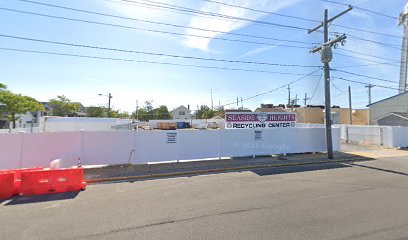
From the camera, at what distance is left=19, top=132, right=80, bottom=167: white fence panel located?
1009cm

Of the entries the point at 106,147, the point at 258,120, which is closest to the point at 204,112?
A: the point at 258,120

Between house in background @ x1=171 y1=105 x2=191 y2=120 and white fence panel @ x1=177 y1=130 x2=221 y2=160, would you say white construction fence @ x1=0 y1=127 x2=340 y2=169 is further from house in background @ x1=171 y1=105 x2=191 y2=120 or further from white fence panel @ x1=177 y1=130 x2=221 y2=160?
house in background @ x1=171 y1=105 x2=191 y2=120

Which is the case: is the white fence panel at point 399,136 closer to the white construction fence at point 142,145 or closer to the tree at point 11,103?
the white construction fence at point 142,145

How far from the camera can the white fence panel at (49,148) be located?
10094 mm

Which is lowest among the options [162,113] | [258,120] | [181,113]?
[258,120]

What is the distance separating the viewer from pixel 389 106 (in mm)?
31625

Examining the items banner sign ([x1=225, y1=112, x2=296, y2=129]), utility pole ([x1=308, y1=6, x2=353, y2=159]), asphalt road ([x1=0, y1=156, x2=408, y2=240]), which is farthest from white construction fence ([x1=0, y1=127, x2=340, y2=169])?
asphalt road ([x1=0, y1=156, x2=408, y2=240])

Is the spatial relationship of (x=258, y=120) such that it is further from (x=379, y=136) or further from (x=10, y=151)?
(x=10, y=151)

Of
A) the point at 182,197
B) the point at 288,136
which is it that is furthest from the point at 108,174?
the point at 288,136

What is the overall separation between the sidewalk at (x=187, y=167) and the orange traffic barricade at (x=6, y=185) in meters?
2.29

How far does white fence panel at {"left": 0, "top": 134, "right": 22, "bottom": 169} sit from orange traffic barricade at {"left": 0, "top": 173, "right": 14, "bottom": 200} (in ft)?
12.1

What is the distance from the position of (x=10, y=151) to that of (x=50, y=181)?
436cm

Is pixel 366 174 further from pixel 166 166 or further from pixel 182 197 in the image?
pixel 166 166

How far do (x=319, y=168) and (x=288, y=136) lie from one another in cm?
376
